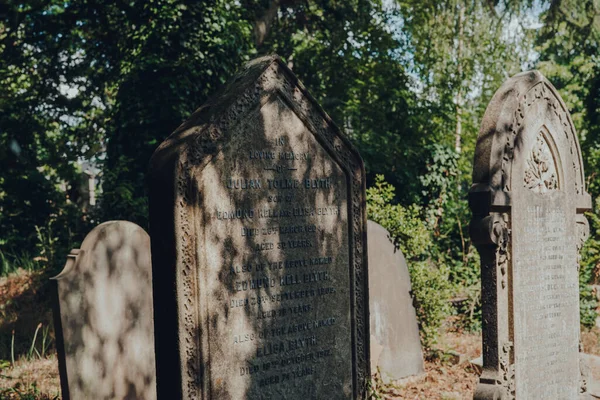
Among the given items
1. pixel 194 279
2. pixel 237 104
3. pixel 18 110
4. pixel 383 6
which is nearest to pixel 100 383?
pixel 194 279

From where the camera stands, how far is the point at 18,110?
11.8 m

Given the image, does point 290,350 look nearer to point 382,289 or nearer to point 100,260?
point 100,260

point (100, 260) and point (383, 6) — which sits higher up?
point (383, 6)

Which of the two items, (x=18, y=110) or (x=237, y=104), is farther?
(x=18, y=110)

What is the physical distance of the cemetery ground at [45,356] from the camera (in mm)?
6535

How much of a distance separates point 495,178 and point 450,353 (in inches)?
140

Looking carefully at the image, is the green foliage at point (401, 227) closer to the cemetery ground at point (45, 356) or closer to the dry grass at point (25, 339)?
the cemetery ground at point (45, 356)

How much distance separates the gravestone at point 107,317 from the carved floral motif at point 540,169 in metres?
3.59

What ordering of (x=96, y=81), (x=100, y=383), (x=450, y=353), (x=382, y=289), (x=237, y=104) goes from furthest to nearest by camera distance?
1. (x=96, y=81)
2. (x=450, y=353)
3. (x=382, y=289)
4. (x=100, y=383)
5. (x=237, y=104)

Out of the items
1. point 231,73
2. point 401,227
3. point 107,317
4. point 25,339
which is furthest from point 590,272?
point 25,339

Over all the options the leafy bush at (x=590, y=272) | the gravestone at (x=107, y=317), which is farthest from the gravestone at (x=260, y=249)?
the leafy bush at (x=590, y=272)

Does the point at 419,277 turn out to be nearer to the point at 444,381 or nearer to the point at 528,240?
the point at 444,381

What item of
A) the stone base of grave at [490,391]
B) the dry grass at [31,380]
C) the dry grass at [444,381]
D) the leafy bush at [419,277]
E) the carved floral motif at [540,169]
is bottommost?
the dry grass at [444,381]

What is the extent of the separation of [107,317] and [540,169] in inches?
165
